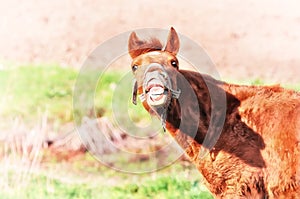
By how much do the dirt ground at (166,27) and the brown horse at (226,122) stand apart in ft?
26.3

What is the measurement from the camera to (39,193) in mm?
12211

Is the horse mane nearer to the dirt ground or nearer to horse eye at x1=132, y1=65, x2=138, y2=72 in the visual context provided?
horse eye at x1=132, y1=65, x2=138, y2=72

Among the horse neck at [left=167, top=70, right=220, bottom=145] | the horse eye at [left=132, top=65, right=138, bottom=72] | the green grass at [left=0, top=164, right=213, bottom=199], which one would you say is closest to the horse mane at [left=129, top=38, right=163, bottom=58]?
the horse eye at [left=132, top=65, right=138, bottom=72]

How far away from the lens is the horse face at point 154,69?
8.61 metres

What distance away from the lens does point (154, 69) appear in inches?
342

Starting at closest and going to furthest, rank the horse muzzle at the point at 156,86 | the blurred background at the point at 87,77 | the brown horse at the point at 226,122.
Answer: the horse muzzle at the point at 156,86 < the brown horse at the point at 226,122 < the blurred background at the point at 87,77

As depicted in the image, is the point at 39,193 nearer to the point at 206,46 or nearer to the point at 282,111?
the point at 282,111

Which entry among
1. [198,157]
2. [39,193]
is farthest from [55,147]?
[198,157]

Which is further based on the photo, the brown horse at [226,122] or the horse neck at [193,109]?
the horse neck at [193,109]

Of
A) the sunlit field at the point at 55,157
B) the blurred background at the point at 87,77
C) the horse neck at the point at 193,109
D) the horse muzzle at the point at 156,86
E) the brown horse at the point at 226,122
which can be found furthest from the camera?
the blurred background at the point at 87,77

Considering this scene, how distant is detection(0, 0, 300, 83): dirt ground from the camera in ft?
58.8

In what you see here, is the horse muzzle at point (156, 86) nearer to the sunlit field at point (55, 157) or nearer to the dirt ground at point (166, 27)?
the sunlit field at point (55, 157)

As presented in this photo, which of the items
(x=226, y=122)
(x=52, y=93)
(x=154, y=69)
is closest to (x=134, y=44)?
(x=154, y=69)

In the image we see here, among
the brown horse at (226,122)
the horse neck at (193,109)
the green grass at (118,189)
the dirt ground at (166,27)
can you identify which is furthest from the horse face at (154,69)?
the dirt ground at (166,27)
